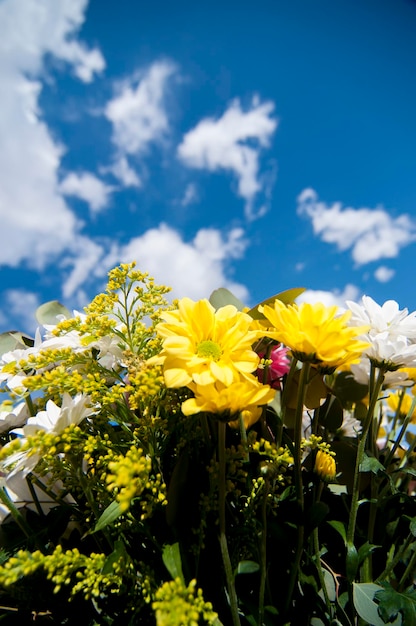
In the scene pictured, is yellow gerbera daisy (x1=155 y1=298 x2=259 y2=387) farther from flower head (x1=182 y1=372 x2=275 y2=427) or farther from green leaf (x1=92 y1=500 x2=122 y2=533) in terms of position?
green leaf (x1=92 y1=500 x2=122 y2=533)

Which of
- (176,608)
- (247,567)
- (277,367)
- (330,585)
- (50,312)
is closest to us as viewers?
(176,608)

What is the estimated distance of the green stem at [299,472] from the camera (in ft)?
1.59

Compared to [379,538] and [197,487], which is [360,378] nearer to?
[379,538]

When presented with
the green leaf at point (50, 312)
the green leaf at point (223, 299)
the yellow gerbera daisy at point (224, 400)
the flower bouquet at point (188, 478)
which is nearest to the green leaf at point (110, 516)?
the flower bouquet at point (188, 478)

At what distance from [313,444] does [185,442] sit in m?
0.14

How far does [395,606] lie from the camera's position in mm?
505

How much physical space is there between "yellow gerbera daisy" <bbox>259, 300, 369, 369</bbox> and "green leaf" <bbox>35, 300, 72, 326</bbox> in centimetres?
49

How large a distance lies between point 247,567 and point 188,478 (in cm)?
10

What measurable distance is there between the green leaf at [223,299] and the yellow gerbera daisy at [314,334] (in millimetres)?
241

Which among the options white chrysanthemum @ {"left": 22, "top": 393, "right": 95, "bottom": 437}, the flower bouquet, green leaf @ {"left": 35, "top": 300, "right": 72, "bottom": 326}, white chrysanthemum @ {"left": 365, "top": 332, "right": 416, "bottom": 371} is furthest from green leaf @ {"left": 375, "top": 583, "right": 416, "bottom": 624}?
green leaf @ {"left": 35, "top": 300, "right": 72, "bottom": 326}

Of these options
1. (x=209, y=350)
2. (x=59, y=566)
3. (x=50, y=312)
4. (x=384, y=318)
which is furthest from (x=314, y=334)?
(x=50, y=312)

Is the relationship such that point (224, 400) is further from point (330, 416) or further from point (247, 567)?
point (330, 416)

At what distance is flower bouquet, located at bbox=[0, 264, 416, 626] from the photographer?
441 millimetres

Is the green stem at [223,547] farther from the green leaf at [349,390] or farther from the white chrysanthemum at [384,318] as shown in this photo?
the green leaf at [349,390]
